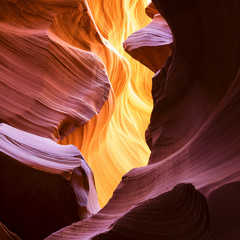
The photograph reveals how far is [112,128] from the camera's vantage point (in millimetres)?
5387

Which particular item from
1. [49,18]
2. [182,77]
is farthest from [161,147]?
[49,18]

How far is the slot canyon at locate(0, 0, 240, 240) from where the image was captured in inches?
49.3

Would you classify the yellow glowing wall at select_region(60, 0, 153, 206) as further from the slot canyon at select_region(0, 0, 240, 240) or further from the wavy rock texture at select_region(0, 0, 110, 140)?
the wavy rock texture at select_region(0, 0, 110, 140)

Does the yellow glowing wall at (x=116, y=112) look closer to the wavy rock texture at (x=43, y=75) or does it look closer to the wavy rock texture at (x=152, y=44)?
the wavy rock texture at (x=43, y=75)

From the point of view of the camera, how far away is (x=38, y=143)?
263cm

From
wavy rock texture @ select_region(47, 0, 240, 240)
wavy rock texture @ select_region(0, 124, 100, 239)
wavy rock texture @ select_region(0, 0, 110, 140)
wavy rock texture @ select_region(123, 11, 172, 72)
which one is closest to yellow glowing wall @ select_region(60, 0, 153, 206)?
wavy rock texture @ select_region(0, 0, 110, 140)

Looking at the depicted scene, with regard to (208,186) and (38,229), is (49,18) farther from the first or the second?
(208,186)

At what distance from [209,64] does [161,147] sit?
1.86 feet

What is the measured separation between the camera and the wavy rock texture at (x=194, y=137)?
1.19 meters

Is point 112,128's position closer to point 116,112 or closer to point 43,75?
point 116,112

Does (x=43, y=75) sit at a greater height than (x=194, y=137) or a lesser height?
lesser

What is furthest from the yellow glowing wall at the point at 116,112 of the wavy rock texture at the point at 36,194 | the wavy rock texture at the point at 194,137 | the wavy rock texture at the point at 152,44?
the wavy rock texture at the point at 194,137

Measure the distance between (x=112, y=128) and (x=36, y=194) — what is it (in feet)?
10.2

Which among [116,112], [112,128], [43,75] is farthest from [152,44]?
[116,112]
